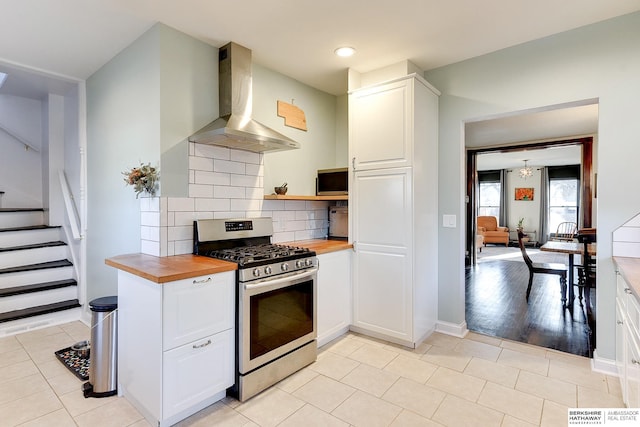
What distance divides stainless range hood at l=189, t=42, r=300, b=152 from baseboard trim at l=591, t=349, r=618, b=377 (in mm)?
2801

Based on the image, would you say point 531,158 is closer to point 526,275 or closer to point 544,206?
point 544,206

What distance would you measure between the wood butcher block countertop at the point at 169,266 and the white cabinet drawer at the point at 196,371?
41 centimetres

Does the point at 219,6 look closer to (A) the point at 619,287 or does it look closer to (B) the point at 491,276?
(A) the point at 619,287

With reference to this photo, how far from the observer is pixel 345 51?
280cm

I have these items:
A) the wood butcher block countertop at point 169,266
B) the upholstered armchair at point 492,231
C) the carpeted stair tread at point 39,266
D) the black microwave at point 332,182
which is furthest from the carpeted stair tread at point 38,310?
the upholstered armchair at point 492,231

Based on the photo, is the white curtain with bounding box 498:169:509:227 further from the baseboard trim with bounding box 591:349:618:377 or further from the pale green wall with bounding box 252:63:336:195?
the baseboard trim with bounding box 591:349:618:377

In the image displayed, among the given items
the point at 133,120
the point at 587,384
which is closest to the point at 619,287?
the point at 587,384

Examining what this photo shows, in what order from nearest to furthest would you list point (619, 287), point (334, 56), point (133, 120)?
point (619, 287), point (133, 120), point (334, 56)

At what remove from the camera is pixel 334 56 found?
114 inches

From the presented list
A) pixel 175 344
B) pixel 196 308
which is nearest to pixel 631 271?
pixel 196 308

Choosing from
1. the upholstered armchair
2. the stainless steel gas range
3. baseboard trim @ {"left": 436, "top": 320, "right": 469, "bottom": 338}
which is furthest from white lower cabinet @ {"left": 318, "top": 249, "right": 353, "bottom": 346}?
the upholstered armchair

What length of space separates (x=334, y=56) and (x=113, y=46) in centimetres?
182

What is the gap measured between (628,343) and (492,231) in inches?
359

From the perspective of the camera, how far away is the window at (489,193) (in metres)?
10.7
